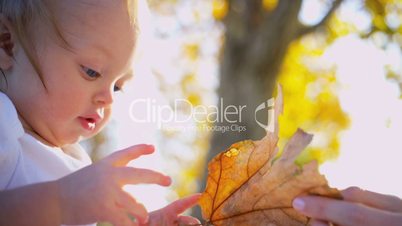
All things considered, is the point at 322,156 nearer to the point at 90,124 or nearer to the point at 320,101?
the point at 320,101

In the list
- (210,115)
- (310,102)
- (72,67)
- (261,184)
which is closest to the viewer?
(261,184)

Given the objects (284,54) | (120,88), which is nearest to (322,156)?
(284,54)

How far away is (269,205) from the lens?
0.93 metres

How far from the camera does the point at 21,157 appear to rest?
106 cm

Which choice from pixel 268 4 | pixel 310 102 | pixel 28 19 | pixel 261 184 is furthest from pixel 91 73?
pixel 310 102

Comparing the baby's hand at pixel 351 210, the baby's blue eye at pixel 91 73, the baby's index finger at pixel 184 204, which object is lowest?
the baby's index finger at pixel 184 204

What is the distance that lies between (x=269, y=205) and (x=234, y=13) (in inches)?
186

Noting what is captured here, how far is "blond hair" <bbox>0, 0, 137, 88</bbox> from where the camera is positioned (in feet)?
3.82

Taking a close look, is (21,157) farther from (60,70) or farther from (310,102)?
(310,102)

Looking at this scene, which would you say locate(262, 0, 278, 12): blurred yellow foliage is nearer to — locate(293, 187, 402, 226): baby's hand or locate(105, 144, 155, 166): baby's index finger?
locate(293, 187, 402, 226): baby's hand

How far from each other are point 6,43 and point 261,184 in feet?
2.16

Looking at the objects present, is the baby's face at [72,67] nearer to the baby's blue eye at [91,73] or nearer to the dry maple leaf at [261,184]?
the baby's blue eye at [91,73]

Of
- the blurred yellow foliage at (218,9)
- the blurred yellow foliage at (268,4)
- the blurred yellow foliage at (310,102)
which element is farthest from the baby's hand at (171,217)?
the blurred yellow foliage at (310,102)

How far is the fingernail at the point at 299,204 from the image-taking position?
86 centimetres
